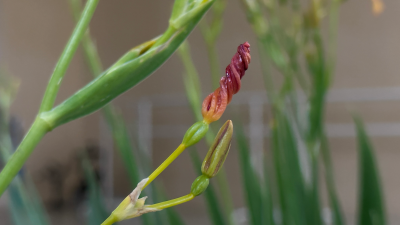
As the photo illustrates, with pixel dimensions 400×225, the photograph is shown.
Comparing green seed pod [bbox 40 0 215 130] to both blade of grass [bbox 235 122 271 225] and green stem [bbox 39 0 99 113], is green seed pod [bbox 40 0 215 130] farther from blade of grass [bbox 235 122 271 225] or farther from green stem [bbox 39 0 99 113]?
blade of grass [bbox 235 122 271 225]

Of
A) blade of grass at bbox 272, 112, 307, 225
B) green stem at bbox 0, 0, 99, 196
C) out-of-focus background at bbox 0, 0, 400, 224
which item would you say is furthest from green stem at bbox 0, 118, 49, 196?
out-of-focus background at bbox 0, 0, 400, 224

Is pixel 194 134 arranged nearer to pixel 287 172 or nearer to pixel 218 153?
pixel 218 153

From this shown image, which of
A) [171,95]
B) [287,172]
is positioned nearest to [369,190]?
[287,172]

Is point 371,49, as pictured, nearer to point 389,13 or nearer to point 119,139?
point 389,13

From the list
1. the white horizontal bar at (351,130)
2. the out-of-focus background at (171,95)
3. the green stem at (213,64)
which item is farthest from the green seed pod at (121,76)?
the out-of-focus background at (171,95)

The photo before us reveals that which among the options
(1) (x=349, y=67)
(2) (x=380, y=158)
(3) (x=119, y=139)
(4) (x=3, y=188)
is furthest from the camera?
(1) (x=349, y=67)

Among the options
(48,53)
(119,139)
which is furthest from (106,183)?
(119,139)
